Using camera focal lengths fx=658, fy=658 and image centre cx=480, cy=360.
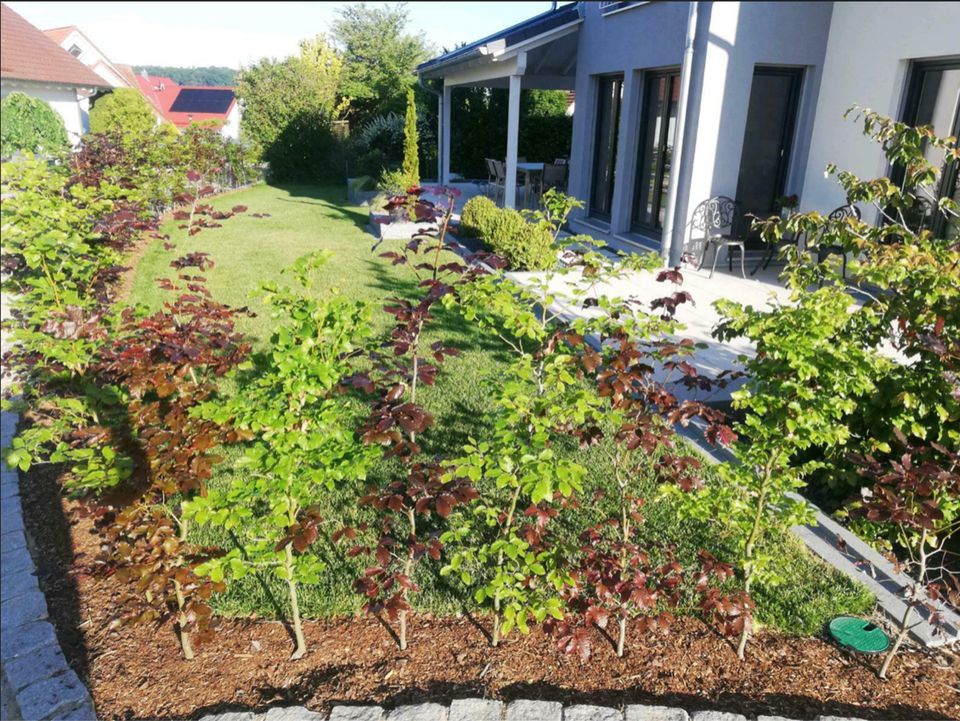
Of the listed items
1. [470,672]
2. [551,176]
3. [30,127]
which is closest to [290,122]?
[30,127]

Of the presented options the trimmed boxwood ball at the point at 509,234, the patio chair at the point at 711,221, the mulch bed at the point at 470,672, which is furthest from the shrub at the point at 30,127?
the mulch bed at the point at 470,672

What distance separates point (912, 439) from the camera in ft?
12.1

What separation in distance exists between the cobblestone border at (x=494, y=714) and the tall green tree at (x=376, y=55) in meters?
23.7

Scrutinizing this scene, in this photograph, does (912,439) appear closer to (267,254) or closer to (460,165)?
(267,254)

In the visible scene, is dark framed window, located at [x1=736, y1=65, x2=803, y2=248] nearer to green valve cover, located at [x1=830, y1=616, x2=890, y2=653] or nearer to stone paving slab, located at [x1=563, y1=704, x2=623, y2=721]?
green valve cover, located at [x1=830, y1=616, x2=890, y2=653]

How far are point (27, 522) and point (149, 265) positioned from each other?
22.2 ft

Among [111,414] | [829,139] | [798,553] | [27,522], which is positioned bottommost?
[27,522]

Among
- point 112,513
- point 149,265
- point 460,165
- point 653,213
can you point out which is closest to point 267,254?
point 149,265

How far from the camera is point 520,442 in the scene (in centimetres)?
252

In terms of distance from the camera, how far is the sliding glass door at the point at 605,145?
11820 mm

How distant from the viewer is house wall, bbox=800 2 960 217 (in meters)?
7.45

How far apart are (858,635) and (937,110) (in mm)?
7374

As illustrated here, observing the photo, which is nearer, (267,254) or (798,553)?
(798,553)

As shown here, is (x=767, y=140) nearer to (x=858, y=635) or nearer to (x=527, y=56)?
(x=527, y=56)
